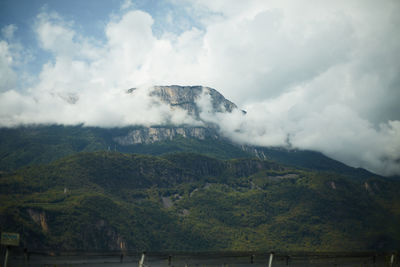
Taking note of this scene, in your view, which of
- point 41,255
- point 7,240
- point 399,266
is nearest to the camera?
point 7,240

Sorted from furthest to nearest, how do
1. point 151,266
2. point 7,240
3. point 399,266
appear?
point 151,266 < point 399,266 < point 7,240

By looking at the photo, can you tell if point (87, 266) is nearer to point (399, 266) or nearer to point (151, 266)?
point (151, 266)

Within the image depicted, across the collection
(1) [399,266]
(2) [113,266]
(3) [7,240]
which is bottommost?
(2) [113,266]

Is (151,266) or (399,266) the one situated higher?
(399,266)

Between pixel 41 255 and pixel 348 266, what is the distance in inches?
6460

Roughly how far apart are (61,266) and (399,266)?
110805 mm

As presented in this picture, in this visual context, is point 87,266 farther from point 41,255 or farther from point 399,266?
point 399,266

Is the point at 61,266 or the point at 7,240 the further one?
the point at 61,266

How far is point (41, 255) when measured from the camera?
19250 cm

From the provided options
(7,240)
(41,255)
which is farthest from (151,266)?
(7,240)

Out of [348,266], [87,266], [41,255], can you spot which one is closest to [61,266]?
[87,266]

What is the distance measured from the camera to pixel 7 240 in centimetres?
1969

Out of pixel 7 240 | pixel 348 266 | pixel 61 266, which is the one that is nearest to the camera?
pixel 7 240

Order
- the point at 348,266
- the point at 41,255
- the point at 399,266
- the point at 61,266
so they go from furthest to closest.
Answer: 1. the point at 41,255
2. the point at 61,266
3. the point at 348,266
4. the point at 399,266
